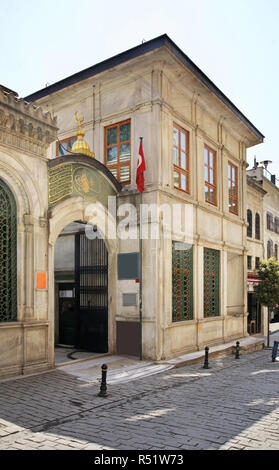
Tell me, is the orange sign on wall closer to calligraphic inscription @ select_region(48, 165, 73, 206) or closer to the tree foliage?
calligraphic inscription @ select_region(48, 165, 73, 206)

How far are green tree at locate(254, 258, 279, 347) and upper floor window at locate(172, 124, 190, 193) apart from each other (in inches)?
295

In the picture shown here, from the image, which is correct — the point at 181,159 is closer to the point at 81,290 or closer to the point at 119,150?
the point at 119,150

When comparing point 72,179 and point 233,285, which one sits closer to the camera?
point 72,179

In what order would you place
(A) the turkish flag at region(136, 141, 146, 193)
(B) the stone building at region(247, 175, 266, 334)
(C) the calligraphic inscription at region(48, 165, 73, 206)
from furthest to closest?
1. (B) the stone building at region(247, 175, 266, 334)
2. (A) the turkish flag at region(136, 141, 146, 193)
3. (C) the calligraphic inscription at region(48, 165, 73, 206)

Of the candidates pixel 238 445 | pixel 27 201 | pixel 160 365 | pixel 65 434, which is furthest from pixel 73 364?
pixel 238 445

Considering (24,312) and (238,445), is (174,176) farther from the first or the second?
(238,445)

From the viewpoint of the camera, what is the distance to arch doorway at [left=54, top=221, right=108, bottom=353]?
14.5 meters

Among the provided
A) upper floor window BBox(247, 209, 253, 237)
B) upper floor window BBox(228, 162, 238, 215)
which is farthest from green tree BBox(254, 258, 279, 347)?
upper floor window BBox(247, 209, 253, 237)

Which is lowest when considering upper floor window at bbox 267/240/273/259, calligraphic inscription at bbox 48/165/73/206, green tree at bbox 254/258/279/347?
green tree at bbox 254/258/279/347

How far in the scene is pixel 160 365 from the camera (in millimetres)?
12727

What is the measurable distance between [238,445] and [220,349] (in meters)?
9.93

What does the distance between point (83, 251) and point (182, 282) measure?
12.2ft

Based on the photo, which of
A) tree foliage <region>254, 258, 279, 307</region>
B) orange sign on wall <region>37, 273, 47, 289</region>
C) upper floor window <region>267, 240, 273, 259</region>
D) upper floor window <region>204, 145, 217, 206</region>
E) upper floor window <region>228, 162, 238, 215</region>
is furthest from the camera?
upper floor window <region>267, 240, 273, 259</region>

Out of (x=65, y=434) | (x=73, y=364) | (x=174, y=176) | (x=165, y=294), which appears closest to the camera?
(x=65, y=434)
